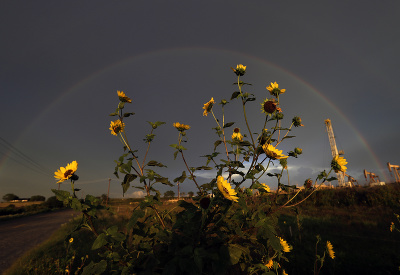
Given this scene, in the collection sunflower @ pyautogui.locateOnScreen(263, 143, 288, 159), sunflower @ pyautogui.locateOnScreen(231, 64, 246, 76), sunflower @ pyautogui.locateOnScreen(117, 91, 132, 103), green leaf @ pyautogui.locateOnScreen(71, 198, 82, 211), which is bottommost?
green leaf @ pyautogui.locateOnScreen(71, 198, 82, 211)

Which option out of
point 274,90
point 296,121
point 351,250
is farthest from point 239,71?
point 351,250

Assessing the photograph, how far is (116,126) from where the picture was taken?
1999mm

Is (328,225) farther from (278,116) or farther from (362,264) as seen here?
(278,116)

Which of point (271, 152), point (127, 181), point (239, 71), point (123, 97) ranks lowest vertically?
point (127, 181)

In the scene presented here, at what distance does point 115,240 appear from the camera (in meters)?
1.43

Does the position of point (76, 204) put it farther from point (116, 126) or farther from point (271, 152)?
point (271, 152)

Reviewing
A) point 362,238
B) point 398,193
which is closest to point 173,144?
point 362,238

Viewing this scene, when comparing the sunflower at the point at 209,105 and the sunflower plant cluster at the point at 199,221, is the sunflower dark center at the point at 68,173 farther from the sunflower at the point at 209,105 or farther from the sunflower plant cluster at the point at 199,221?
the sunflower at the point at 209,105

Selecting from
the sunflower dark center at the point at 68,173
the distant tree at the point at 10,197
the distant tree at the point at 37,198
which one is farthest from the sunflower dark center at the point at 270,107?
the distant tree at the point at 10,197

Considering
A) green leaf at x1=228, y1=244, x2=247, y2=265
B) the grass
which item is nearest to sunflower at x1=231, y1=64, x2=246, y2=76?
green leaf at x1=228, y1=244, x2=247, y2=265

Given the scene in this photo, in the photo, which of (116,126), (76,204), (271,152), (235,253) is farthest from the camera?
(116,126)

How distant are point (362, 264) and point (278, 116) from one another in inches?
144

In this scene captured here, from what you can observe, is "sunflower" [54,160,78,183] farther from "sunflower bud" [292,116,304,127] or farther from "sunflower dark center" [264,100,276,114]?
"sunflower bud" [292,116,304,127]

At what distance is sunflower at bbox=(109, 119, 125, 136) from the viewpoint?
6.57 feet
